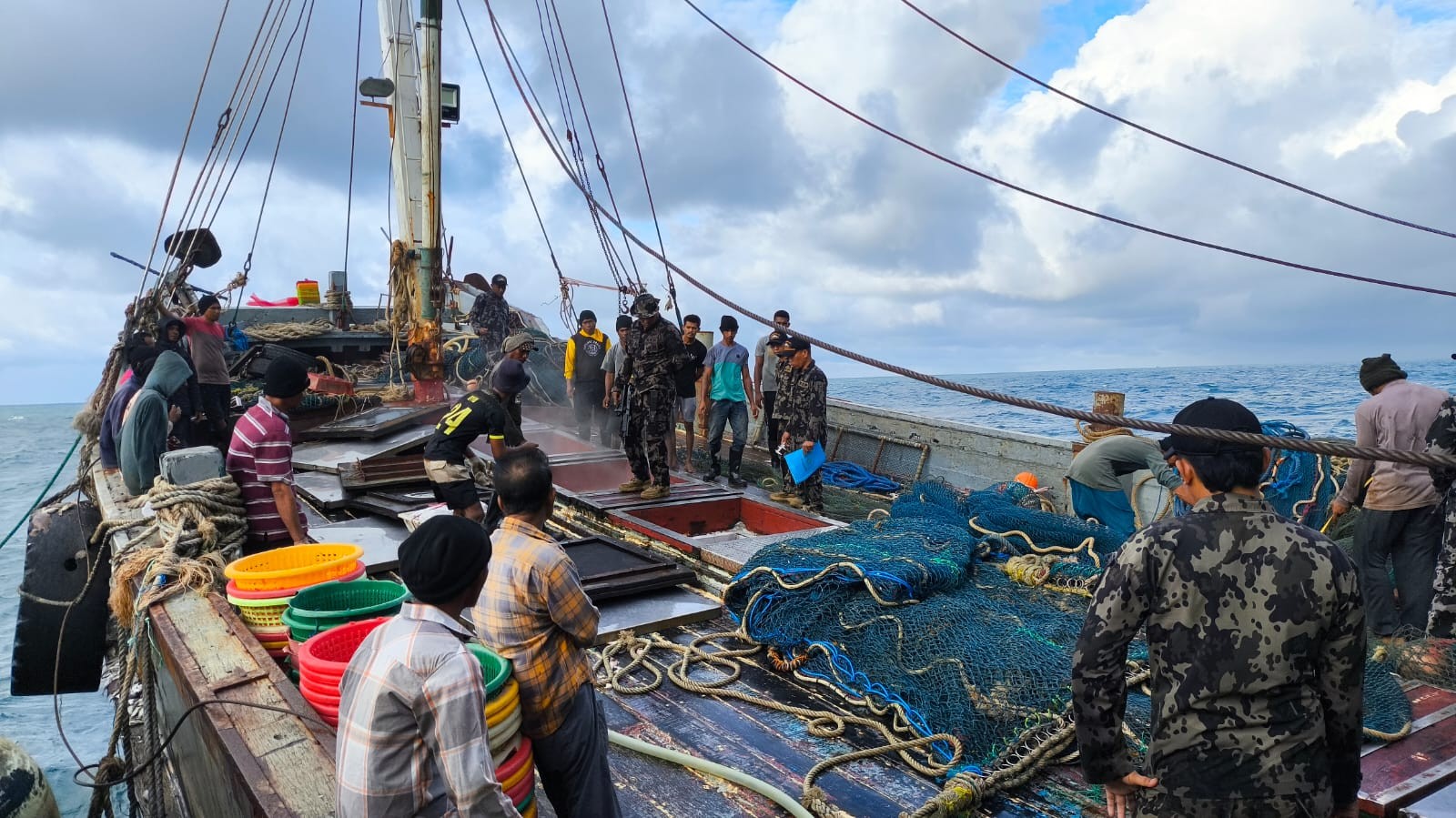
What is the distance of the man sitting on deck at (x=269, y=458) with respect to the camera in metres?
4.47

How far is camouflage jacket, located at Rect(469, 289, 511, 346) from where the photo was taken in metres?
12.9

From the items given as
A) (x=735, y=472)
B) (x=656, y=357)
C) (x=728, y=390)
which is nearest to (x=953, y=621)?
(x=656, y=357)

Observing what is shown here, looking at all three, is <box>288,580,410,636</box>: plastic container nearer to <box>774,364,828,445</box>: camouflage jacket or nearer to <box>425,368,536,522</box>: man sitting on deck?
<box>425,368,536,522</box>: man sitting on deck

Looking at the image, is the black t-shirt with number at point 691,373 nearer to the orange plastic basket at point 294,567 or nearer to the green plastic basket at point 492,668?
the orange plastic basket at point 294,567

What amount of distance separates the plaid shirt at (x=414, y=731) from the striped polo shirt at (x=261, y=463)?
10.1ft

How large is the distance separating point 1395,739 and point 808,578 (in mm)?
2576

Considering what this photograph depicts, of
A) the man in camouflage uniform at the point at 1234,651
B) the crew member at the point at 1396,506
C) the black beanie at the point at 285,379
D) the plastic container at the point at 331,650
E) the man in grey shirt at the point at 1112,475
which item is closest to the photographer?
the man in camouflage uniform at the point at 1234,651

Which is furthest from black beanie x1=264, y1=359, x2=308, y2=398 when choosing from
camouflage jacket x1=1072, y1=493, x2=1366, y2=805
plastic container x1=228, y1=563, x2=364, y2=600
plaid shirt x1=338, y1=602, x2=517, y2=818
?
camouflage jacket x1=1072, y1=493, x2=1366, y2=805

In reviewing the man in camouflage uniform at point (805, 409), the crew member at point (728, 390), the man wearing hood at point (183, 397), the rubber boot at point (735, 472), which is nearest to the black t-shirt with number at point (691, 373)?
the crew member at point (728, 390)

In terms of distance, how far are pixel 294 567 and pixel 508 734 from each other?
201 centimetres

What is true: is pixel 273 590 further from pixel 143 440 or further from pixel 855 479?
pixel 855 479

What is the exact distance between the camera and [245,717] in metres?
2.94

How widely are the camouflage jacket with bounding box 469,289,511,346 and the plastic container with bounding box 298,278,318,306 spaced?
192 inches

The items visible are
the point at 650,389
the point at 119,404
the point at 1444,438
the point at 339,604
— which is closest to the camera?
the point at 339,604
